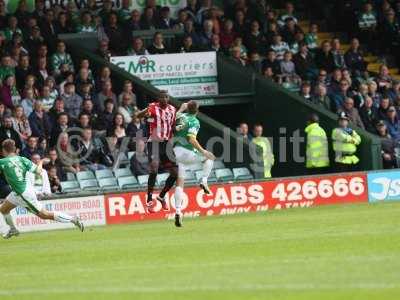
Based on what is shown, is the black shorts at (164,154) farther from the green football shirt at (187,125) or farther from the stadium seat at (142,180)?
the stadium seat at (142,180)

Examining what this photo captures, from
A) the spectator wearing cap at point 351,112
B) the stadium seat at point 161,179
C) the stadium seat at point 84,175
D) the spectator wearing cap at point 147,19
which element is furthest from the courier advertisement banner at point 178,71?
the stadium seat at point 84,175

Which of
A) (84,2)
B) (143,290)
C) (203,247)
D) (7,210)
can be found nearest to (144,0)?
(84,2)

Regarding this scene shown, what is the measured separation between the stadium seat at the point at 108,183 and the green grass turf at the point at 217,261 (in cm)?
355

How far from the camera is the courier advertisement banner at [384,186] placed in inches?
1042

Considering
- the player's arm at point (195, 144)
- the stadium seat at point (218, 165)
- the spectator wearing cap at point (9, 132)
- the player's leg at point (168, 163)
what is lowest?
the stadium seat at point (218, 165)

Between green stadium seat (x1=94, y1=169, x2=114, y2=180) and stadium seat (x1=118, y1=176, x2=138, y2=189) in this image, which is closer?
green stadium seat (x1=94, y1=169, x2=114, y2=180)

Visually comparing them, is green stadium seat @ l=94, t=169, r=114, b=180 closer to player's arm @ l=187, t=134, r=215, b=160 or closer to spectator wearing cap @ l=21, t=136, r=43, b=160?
spectator wearing cap @ l=21, t=136, r=43, b=160

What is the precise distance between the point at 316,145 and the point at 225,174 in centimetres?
263

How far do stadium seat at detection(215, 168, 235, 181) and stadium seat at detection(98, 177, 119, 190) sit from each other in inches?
96.5

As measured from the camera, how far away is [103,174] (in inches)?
996

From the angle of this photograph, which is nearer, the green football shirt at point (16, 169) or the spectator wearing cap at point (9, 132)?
the green football shirt at point (16, 169)

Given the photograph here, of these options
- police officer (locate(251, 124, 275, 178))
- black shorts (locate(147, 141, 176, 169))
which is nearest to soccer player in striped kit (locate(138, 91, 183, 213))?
black shorts (locate(147, 141, 176, 169))

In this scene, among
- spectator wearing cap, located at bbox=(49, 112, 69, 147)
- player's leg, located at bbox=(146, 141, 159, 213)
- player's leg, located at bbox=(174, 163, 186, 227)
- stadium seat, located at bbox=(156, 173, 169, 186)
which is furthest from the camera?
stadium seat, located at bbox=(156, 173, 169, 186)

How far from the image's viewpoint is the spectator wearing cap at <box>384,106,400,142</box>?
29.7 meters
